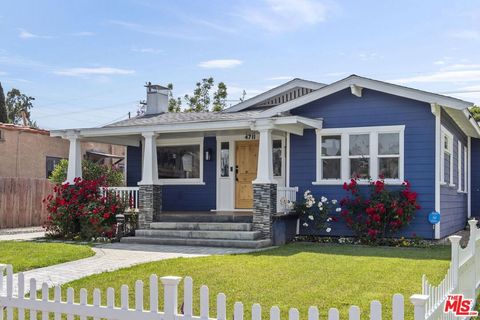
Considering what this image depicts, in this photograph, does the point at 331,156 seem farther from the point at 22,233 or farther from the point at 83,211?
the point at 22,233

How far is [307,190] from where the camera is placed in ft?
47.8

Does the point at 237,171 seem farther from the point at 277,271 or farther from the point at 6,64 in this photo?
the point at 6,64

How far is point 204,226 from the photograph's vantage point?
13.6 metres

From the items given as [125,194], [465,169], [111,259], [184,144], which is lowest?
[111,259]

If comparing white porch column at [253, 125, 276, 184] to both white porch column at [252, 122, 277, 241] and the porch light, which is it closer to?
white porch column at [252, 122, 277, 241]

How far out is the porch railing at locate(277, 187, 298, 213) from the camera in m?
13.9

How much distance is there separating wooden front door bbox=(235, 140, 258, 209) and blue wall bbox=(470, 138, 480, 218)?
8.83 m

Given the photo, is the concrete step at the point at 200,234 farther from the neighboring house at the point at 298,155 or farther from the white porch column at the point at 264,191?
the white porch column at the point at 264,191

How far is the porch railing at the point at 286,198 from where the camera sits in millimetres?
13867

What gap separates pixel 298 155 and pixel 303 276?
692cm

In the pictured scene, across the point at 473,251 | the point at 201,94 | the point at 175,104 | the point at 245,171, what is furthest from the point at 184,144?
the point at 175,104

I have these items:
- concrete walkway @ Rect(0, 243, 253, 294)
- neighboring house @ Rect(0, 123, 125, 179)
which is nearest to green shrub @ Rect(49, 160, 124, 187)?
neighboring house @ Rect(0, 123, 125, 179)


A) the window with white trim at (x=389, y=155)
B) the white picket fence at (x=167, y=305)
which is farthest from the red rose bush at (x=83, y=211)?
the white picket fence at (x=167, y=305)

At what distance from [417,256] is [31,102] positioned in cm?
7215
